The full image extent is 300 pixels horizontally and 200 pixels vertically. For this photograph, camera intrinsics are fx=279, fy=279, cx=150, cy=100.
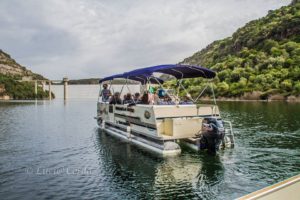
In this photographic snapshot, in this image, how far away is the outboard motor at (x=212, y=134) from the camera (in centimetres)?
1389

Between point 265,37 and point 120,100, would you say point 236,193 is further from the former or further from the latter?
point 265,37

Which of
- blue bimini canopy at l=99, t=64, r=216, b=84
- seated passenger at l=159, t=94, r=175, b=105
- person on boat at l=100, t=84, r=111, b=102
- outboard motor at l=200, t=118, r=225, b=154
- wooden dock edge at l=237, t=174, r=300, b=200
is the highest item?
blue bimini canopy at l=99, t=64, r=216, b=84

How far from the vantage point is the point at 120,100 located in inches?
806

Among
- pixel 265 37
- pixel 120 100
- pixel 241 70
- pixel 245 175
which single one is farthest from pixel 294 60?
pixel 245 175

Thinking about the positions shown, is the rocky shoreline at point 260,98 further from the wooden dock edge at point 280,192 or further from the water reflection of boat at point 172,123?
the wooden dock edge at point 280,192

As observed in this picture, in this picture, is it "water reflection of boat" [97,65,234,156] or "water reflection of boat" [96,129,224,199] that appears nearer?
"water reflection of boat" [96,129,224,199]

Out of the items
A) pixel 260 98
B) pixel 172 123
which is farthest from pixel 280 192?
pixel 260 98

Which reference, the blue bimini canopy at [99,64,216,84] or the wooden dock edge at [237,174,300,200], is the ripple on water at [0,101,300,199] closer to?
the blue bimini canopy at [99,64,216,84]

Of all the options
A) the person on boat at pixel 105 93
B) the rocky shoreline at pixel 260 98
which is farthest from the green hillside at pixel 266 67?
the person on boat at pixel 105 93

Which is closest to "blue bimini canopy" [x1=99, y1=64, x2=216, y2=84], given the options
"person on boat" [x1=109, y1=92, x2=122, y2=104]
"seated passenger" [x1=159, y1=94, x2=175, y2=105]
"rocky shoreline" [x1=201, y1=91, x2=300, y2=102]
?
"seated passenger" [x1=159, y1=94, x2=175, y2=105]

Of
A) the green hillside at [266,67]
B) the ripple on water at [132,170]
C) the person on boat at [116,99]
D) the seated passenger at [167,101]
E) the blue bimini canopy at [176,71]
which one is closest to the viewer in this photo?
the ripple on water at [132,170]

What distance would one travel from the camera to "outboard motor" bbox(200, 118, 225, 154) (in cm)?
1389

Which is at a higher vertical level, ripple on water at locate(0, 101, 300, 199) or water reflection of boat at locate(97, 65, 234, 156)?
water reflection of boat at locate(97, 65, 234, 156)

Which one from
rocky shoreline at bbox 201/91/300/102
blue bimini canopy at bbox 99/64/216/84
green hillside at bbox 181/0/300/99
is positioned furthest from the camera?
green hillside at bbox 181/0/300/99
